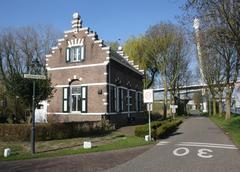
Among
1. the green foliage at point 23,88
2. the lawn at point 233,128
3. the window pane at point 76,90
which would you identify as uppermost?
the window pane at point 76,90

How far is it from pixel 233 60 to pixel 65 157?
2885 cm

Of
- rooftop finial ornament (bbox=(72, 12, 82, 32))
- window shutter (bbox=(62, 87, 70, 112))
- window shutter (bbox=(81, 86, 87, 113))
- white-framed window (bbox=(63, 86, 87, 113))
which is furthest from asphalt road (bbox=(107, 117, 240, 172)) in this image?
rooftop finial ornament (bbox=(72, 12, 82, 32))

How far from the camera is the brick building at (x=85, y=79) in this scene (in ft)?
96.5

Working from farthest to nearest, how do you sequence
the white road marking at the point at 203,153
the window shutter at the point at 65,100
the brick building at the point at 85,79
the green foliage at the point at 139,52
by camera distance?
1. the green foliage at the point at 139,52
2. the window shutter at the point at 65,100
3. the brick building at the point at 85,79
4. the white road marking at the point at 203,153

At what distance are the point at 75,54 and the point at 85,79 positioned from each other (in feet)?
10.3

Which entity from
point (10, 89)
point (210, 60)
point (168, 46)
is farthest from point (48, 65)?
point (210, 60)

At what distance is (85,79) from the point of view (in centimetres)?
3045

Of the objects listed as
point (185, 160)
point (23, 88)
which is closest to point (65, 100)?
point (23, 88)

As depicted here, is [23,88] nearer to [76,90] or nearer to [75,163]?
[75,163]

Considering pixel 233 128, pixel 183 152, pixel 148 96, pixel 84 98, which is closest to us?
pixel 183 152

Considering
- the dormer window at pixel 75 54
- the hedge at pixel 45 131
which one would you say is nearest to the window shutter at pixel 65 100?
the dormer window at pixel 75 54

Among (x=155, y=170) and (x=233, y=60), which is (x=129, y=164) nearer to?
(x=155, y=170)

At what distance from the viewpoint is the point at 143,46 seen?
50.7m

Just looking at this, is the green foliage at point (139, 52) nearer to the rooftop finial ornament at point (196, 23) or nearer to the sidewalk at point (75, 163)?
the rooftop finial ornament at point (196, 23)
